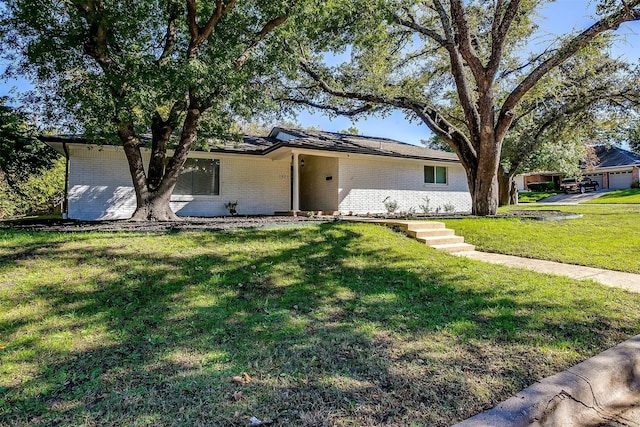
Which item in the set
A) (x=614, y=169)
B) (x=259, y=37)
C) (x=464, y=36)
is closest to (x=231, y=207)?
(x=259, y=37)

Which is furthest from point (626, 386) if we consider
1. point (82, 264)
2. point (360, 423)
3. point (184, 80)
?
point (184, 80)

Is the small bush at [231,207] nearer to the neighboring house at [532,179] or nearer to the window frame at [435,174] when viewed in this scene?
the window frame at [435,174]

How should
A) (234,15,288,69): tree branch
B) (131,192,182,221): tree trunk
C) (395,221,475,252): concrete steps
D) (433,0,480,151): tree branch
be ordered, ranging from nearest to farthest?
1. (395,221,475,252): concrete steps
2. (234,15,288,69): tree branch
3. (131,192,182,221): tree trunk
4. (433,0,480,151): tree branch

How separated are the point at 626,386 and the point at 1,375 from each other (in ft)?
14.7

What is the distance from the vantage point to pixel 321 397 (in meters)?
2.26

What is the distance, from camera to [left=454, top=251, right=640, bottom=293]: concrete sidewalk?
5.20m

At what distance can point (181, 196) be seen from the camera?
12.4 m

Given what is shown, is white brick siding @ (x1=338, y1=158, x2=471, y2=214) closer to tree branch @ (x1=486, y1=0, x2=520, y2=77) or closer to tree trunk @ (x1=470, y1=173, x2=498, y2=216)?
tree trunk @ (x1=470, y1=173, x2=498, y2=216)

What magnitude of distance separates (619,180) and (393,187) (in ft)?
114

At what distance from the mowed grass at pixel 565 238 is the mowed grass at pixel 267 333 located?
6.88ft

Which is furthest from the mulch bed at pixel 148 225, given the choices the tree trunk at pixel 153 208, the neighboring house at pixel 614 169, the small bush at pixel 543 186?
the small bush at pixel 543 186

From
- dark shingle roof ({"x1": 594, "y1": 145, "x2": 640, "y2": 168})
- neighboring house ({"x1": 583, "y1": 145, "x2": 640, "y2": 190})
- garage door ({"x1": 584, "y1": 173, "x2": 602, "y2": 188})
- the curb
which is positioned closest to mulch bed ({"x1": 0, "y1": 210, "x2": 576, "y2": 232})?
the curb

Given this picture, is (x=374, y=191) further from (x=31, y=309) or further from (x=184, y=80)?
(x=31, y=309)

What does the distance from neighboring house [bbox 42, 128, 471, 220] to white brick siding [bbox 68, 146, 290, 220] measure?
3 cm
